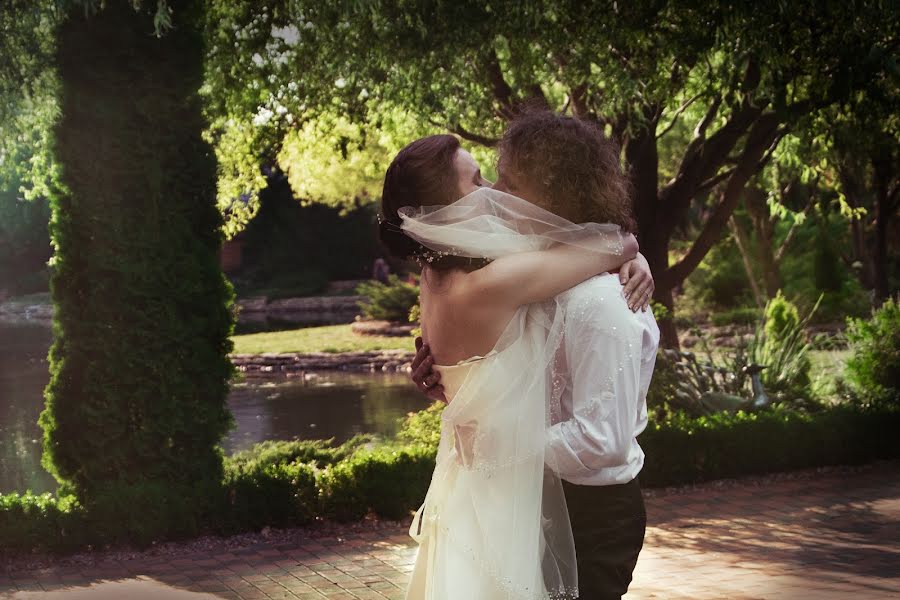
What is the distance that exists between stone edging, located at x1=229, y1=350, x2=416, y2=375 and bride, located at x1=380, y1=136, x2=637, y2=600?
2024 cm

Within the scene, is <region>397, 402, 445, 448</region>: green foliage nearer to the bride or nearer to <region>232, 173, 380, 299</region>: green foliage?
the bride

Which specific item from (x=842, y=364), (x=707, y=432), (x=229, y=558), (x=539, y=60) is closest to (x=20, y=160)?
Result: (x=539, y=60)

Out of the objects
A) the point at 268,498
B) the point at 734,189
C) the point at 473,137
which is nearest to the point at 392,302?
the point at 473,137

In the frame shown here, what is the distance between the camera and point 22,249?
52312 millimetres

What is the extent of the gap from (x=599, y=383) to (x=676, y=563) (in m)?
4.45

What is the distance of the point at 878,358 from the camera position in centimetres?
1048

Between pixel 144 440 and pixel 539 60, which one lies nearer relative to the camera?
pixel 144 440

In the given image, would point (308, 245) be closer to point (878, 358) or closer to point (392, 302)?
point (392, 302)

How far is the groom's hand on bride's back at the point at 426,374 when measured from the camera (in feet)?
8.59

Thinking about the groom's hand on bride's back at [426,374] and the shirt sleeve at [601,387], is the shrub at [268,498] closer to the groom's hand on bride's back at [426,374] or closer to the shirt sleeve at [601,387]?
the groom's hand on bride's back at [426,374]

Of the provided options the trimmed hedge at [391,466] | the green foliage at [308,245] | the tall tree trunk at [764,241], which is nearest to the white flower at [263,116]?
the trimmed hedge at [391,466]

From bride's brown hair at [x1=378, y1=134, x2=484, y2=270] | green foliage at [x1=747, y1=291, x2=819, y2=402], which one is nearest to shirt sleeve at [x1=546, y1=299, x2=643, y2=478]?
bride's brown hair at [x1=378, y1=134, x2=484, y2=270]

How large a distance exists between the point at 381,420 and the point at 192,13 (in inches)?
343

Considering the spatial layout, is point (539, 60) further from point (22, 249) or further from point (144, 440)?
point (22, 249)
